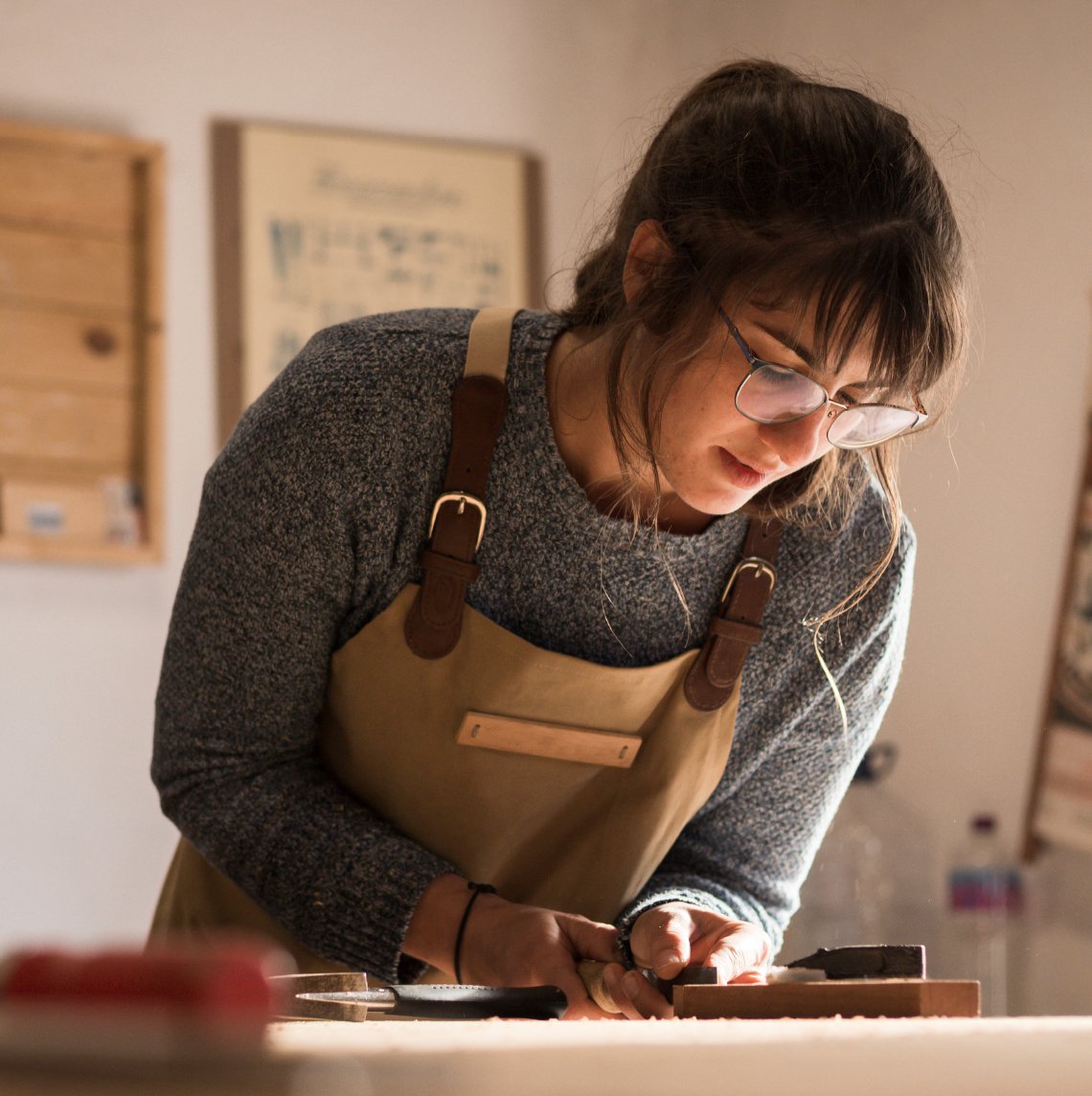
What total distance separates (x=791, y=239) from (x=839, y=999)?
18.1 inches

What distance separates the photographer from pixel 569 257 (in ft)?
8.91

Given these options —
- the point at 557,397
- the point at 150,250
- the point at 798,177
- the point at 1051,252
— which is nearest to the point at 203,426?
the point at 150,250

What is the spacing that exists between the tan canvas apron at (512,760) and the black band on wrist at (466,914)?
4.2 inches

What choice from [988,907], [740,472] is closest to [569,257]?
[988,907]

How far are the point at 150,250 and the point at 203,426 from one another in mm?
310

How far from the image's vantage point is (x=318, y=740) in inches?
45.4

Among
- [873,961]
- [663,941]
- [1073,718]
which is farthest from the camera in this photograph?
[1073,718]

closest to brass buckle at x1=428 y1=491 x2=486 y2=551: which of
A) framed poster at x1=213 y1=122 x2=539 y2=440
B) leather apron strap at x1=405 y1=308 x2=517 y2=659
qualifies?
leather apron strap at x1=405 y1=308 x2=517 y2=659

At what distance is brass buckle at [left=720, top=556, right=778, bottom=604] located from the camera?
1.15 metres

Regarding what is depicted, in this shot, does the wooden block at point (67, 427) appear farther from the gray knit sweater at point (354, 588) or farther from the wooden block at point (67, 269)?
the gray knit sweater at point (354, 588)

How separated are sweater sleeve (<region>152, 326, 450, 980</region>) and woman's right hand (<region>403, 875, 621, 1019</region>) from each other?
0.02 meters

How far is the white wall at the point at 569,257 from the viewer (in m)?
2.17

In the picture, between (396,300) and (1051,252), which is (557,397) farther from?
(396,300)

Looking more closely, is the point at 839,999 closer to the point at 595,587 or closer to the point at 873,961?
the point at 873,961
